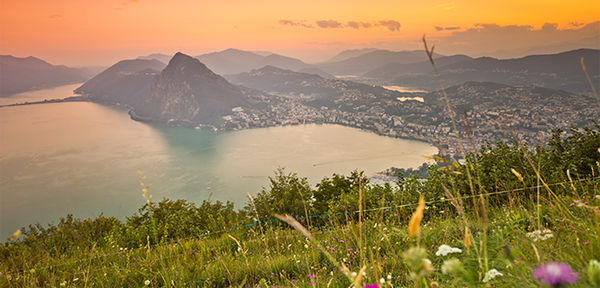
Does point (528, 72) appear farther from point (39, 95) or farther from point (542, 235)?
point (39, 95)

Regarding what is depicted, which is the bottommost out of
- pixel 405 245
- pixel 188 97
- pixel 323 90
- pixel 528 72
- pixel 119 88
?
pixel 405 245

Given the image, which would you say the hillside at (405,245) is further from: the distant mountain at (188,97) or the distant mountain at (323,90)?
the distant mountain at (188,97)

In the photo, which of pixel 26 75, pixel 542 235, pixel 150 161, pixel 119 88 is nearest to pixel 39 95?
pixel 26 75

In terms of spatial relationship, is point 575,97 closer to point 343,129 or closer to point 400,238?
point 343,129

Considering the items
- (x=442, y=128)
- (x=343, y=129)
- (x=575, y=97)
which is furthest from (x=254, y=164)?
(x=575, y=97)

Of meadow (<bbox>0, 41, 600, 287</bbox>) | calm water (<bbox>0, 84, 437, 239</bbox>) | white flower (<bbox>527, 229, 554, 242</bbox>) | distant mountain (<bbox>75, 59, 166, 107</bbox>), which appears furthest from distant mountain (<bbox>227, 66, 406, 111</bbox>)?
white flower (<bbox>527, 229, 554, 242</bbox>)

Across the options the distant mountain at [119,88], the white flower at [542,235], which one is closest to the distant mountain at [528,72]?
the distant mountain at [119,88]
